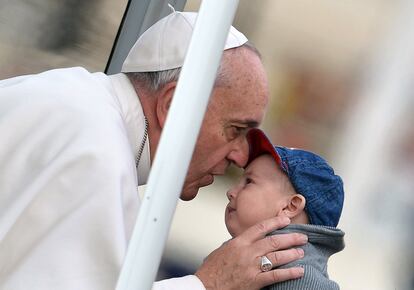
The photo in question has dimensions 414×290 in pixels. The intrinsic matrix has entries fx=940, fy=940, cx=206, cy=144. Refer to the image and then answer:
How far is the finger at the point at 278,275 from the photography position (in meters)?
2.42

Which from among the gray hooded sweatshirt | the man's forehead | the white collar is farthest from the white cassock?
the man's forehead

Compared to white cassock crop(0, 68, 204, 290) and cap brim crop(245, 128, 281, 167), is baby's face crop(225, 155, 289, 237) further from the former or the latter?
white cassock crop(0, 68, 204, 290)

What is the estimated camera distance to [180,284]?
2.36m

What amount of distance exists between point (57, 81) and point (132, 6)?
112 centimetres

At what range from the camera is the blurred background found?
4.60 meters

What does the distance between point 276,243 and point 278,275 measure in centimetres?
9

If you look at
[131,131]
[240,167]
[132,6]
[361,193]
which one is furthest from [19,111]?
[361,193]

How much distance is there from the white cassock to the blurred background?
2.05m

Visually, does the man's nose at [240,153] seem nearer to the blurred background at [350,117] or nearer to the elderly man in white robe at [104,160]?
the elderly man in white robe at [104,160]

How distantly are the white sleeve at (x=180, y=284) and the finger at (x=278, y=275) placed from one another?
0.52 ft

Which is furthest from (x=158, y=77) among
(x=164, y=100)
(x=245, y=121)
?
(x=245, y=121)

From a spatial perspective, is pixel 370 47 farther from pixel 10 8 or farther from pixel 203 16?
pixel 203 16

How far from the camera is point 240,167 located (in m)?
2.82

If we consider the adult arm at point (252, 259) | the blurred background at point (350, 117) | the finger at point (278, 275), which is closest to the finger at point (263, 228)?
the adult arm at point (252, 259)
